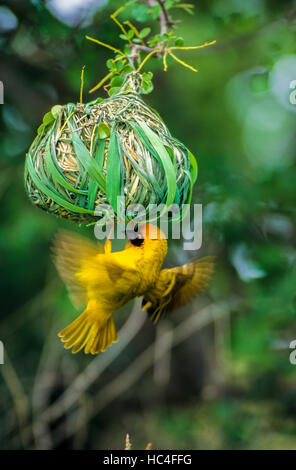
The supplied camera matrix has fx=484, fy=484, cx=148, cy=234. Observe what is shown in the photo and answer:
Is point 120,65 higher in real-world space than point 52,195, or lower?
higher

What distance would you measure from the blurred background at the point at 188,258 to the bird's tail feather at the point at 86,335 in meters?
1.11

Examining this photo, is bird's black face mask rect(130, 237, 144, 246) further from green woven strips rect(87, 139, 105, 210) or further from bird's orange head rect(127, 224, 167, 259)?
green woven strips rect(87, 139, 105, 210)

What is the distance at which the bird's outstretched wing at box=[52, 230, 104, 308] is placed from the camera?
3.64 ft

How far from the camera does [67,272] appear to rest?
1.13 m

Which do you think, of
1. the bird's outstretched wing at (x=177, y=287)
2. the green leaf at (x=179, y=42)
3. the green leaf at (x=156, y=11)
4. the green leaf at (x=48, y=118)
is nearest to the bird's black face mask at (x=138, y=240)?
the bird's outstretched wing at (x=177, y=287)

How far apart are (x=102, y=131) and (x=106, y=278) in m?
0.34

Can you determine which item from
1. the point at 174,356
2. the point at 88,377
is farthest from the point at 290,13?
the point at 174,356

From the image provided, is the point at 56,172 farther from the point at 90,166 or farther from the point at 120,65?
the point at 120,65

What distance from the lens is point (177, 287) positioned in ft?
4.30

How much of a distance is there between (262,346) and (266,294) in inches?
12.9

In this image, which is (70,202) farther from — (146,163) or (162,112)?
(162,112)

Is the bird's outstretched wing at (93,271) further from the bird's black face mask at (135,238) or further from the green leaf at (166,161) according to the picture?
the green leaf at (166,161)

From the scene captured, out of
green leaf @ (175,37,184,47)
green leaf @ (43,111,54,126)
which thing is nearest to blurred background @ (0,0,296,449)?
green leaf @ (175,37,184,47)

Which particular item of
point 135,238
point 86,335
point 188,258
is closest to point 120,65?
point 135,238
